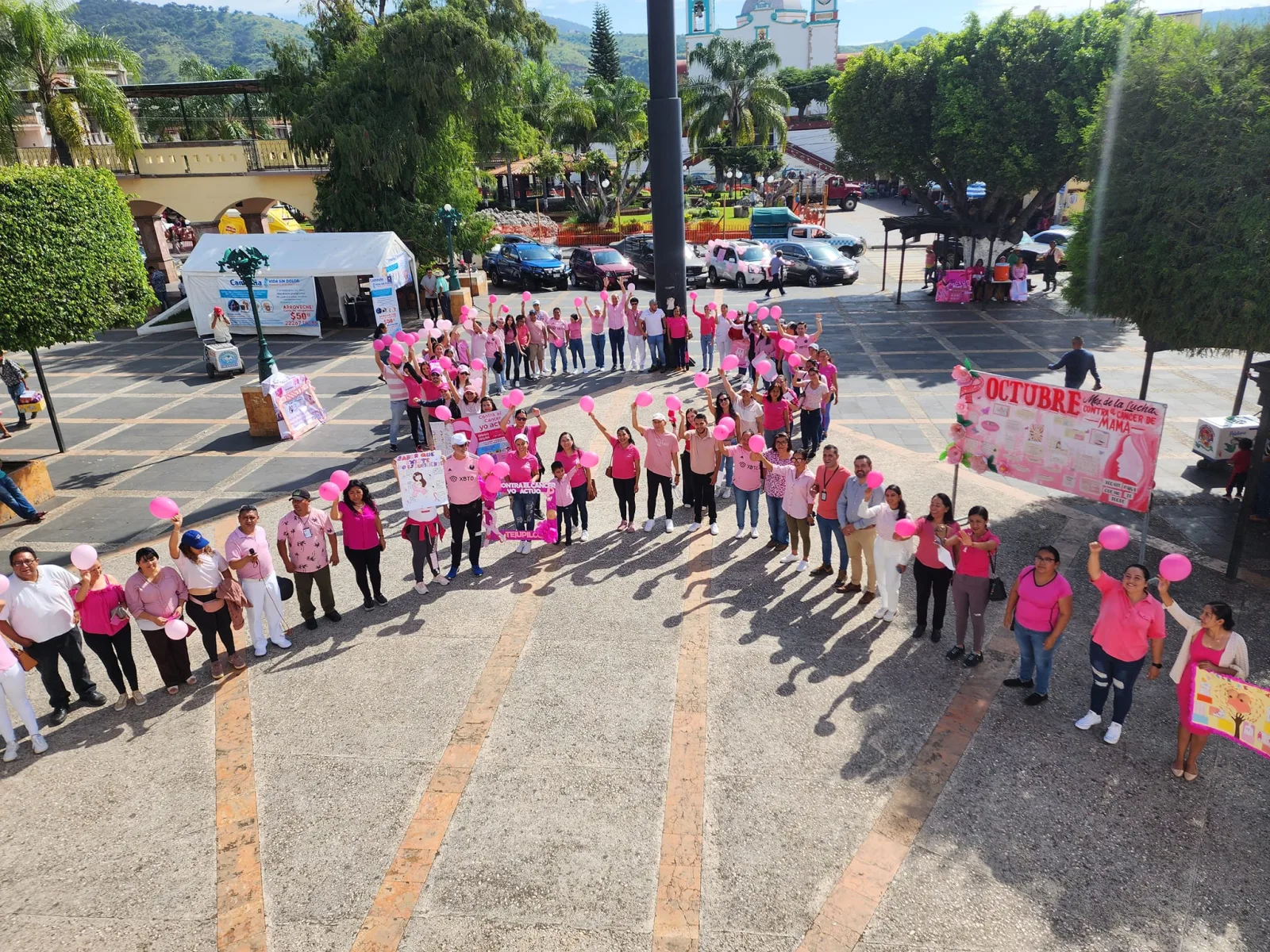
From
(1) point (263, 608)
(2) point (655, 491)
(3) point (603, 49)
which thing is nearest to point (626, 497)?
(2) point (655, 491)

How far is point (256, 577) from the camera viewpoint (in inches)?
315

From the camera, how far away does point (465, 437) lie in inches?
371

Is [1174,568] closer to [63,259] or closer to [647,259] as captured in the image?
[63,259]

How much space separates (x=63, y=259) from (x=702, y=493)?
10.3 meters

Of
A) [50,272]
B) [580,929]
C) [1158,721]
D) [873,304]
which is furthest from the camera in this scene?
[873,304]

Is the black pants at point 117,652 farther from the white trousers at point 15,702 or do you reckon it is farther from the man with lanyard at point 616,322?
the man with lanyard at point 616,322

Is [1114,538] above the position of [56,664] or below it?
above

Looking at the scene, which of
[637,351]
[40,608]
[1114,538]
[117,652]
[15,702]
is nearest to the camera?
[1114,538]

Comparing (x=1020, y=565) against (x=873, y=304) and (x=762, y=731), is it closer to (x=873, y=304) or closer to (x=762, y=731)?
(x=762, y=731)

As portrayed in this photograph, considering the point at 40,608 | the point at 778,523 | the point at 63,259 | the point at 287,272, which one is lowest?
the point at 778,523

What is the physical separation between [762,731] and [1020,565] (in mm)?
4418

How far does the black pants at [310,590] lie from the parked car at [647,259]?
67.0ft

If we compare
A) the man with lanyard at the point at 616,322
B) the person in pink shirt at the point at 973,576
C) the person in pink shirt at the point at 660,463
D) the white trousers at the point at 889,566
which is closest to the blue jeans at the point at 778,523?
the person in pink shirt at the point at 660,463

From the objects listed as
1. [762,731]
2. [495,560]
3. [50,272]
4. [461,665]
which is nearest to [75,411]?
[50,272]
